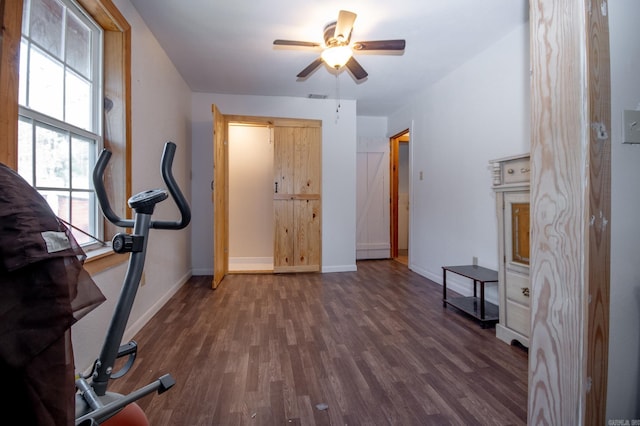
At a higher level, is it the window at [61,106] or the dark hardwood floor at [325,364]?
the window at [61,106]

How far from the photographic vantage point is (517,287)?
212cm

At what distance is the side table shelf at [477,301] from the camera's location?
7.96 feet

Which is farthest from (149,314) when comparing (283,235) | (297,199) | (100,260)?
(297,199)

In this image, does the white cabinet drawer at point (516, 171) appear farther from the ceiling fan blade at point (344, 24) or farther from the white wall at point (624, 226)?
the ceiling fan blade at point (344, 24)

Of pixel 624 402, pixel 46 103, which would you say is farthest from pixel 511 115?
pixel 46 103

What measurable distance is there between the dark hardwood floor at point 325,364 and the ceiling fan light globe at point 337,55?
2206mm

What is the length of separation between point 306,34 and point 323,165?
6.24 ft

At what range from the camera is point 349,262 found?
4.39 metres

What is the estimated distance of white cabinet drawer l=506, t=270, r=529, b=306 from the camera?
2039mm

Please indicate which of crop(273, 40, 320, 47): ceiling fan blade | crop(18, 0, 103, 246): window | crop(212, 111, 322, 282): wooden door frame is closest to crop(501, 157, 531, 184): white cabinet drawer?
crop(273, 40, 320, 47): ceiling fan blade

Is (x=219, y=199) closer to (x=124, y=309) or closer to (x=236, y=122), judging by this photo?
(x=236, y=122)

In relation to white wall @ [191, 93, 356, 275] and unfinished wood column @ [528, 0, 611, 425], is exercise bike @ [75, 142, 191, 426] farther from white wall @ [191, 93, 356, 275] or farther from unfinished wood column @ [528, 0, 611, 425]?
white wall @ [191, 93, 356, 275]

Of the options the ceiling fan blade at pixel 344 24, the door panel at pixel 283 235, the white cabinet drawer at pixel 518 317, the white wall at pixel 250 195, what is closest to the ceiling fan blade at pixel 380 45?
the ceiling fan blade at pixel 344 24

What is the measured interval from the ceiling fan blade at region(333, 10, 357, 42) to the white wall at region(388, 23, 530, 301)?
155 cm
